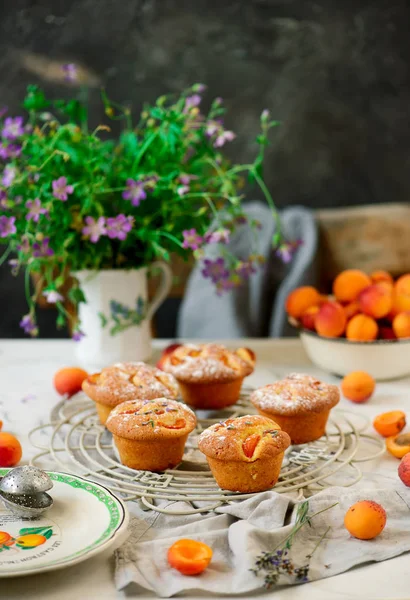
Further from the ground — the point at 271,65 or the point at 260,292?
the point at 271,65

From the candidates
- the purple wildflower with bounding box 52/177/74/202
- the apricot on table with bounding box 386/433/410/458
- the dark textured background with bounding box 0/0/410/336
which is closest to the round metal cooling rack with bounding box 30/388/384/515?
the apricot on table with bounding box 386/433/410/458

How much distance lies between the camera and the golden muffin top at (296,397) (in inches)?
52.6

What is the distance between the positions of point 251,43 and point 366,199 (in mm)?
1043

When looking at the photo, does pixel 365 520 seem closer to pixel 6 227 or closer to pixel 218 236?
pixel 218 236

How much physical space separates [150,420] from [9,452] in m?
0.27

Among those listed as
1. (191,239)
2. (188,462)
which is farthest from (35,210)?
(188,462)

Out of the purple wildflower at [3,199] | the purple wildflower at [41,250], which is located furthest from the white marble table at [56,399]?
the purple wildflower at [3,199]

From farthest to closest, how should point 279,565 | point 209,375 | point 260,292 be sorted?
point 260,292 < point 209,375 < point 279,565

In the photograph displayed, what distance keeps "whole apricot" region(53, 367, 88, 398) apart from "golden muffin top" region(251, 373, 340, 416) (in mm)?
491

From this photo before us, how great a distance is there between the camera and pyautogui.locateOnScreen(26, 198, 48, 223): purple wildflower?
1.59 meters

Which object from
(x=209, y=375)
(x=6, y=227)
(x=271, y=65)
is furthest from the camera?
(x=271, y=65)

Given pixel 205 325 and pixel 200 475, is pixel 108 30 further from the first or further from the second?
pixel 200 475

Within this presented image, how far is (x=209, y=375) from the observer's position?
1.53 m

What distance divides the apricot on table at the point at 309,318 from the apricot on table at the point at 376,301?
0.42 feet
